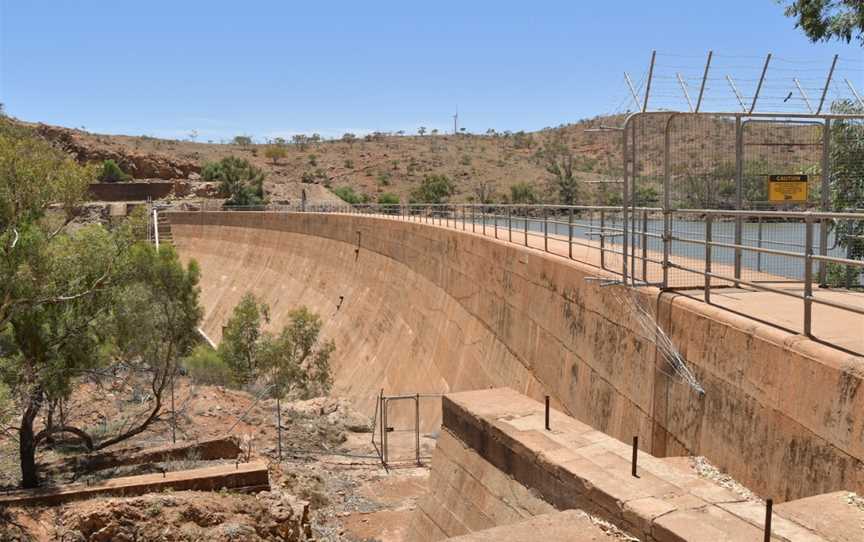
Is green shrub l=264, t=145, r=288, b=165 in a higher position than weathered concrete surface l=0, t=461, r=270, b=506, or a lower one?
higher

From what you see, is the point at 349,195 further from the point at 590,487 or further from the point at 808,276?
the point at 808,276

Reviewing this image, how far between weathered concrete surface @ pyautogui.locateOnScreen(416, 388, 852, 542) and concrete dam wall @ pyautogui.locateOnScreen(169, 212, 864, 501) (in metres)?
0.53

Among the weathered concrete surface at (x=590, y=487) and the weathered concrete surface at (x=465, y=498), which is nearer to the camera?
the weathered concrete surface at (x=590, y=487)

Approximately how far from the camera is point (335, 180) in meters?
95.8

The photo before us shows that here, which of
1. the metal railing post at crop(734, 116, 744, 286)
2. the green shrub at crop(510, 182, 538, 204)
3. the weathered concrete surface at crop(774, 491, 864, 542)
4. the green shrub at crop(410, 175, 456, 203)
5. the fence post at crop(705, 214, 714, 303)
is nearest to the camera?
the weathered concrete surface at crop(774, 491, 864, 542)

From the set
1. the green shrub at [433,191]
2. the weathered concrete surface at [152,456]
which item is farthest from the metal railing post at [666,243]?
the green shrub at [433,191]

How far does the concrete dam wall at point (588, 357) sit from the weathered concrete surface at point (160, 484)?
5.09 meters

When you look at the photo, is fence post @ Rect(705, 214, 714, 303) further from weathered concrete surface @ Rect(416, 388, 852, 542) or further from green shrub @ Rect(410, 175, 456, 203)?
green shrub @ Rect(410, 175, 456, 203)

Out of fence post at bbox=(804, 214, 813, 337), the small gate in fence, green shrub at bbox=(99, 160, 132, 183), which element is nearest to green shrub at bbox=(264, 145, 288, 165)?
green shrub at bbox=(99, 160, 132, 183)

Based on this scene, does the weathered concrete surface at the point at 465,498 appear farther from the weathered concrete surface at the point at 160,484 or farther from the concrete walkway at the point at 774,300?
the weathered concrete surface at the point at 160,484

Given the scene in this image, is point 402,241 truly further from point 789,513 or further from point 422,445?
point 789,513

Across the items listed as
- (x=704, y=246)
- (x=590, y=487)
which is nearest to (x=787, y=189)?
(x=704, y=246)

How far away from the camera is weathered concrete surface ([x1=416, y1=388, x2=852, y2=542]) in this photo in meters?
5.24

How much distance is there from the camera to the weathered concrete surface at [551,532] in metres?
6.10
